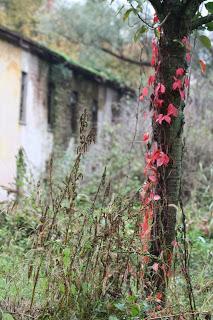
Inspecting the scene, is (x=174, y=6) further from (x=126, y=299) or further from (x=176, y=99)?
(x=126, y=299)

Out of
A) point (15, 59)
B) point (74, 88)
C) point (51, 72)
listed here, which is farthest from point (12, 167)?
point (74, 88)

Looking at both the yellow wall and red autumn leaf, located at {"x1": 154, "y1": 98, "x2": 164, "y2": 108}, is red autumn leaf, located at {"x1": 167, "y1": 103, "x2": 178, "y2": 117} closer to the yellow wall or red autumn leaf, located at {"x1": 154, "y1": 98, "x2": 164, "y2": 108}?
red autumn leaf, located at {"x1": 154, "y1": 98, "x2": 164, "y2": 108}

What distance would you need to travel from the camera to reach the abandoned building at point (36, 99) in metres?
19.3

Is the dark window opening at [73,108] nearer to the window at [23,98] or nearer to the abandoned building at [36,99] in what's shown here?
the abandoned building at [36,99]

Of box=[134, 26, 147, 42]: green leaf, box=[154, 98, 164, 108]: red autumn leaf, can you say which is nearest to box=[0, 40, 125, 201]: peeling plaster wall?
box=[134, 26, 147, 42]: green leaf

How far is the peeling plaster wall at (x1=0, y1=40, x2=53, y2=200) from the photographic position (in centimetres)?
1912

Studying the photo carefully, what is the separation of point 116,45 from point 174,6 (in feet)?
76.5

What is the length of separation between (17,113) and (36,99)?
1.87 meters

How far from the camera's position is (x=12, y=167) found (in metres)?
19.2

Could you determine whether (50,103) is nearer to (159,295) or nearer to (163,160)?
(163,160)

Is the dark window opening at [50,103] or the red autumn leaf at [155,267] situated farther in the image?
the dark window opening at [50,103]

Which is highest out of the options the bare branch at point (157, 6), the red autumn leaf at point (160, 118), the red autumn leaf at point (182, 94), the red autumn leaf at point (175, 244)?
the bare branch at point (157, 6)

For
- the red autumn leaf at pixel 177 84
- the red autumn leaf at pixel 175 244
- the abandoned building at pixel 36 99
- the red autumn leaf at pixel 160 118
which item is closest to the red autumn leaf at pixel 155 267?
the red autumn leaf at pixel 175 244

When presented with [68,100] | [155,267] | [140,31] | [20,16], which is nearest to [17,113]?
[68,100]
